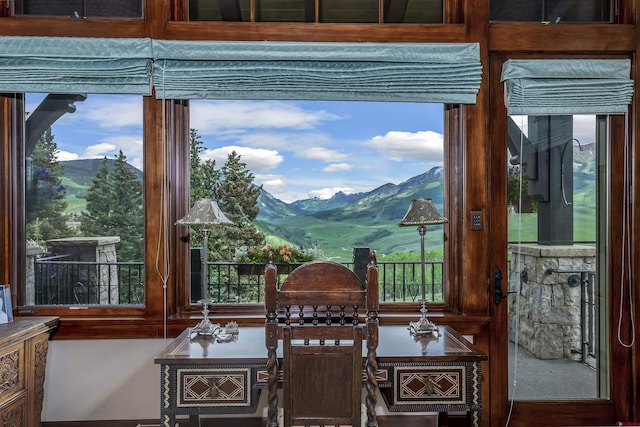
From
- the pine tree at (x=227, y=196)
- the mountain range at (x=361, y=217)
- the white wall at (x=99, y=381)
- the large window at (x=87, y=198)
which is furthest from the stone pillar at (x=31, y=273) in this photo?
the mountain range at (x=361, y=217)

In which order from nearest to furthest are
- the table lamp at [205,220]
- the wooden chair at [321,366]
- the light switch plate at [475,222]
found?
the wooden chair at [321,366]
the table lamp at [205,220]
the light switch plate at [475,222]

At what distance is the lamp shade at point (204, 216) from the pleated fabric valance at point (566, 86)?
5.72 ft

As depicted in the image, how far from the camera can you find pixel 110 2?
8.37 feet

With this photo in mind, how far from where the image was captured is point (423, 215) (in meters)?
2.32

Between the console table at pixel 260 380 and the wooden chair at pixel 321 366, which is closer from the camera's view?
the wooden chair at pixel 321 366

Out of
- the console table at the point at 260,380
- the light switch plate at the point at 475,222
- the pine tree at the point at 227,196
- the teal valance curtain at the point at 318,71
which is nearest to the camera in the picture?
the console table at the point at 260,380

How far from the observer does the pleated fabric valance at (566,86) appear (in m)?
2.46

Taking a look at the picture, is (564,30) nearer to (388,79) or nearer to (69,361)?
(388,79)

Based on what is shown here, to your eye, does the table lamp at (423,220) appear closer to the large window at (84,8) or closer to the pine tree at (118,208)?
the pine tree at (118,208)

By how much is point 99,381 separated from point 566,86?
3148 millimetres

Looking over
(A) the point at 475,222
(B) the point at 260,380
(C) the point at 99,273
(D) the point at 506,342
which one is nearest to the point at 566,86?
(A) the point at 475,222

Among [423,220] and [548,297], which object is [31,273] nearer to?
[423,220]

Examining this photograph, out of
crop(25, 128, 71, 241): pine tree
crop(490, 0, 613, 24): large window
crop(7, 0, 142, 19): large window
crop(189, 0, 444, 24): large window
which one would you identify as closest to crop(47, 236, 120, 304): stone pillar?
crop(25, 128, 71, 241): pine tree

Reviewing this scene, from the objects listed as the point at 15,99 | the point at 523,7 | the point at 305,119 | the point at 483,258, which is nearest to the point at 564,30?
the point at 523,7
